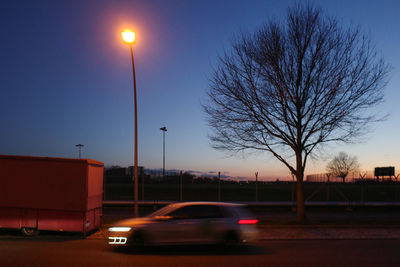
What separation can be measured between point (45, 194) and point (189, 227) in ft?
20.1

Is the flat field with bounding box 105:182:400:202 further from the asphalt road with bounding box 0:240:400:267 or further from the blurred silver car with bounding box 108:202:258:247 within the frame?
the blurred silver car with bounding box 108:202:258:247

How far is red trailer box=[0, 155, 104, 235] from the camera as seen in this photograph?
505 inches

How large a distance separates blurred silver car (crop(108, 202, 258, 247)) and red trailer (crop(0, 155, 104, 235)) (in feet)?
10.5

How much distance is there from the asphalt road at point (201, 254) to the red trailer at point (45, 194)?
819 millimetres

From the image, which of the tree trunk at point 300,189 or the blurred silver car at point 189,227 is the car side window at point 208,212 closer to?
the blurred silver car at point 189,227

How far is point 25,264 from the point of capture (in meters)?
8.17

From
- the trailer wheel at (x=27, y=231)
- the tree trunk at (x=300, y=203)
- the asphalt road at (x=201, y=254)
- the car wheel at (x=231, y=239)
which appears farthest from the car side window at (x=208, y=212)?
the tree trunk at (x=300, y=203)

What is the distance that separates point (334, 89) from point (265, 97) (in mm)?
2961

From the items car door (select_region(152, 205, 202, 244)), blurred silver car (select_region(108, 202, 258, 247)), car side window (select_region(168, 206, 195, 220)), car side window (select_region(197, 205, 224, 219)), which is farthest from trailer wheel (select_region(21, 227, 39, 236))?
car side window (select_region(197, 205, 224, 219))

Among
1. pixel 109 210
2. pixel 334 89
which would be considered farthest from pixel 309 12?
A: pixel 109 210

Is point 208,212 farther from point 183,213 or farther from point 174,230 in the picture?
point 174,230

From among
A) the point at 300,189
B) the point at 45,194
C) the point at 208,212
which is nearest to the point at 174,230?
the point at 208,212

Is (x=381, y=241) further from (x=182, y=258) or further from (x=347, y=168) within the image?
(x=347, y=168)

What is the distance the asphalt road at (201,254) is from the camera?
28.1ft
